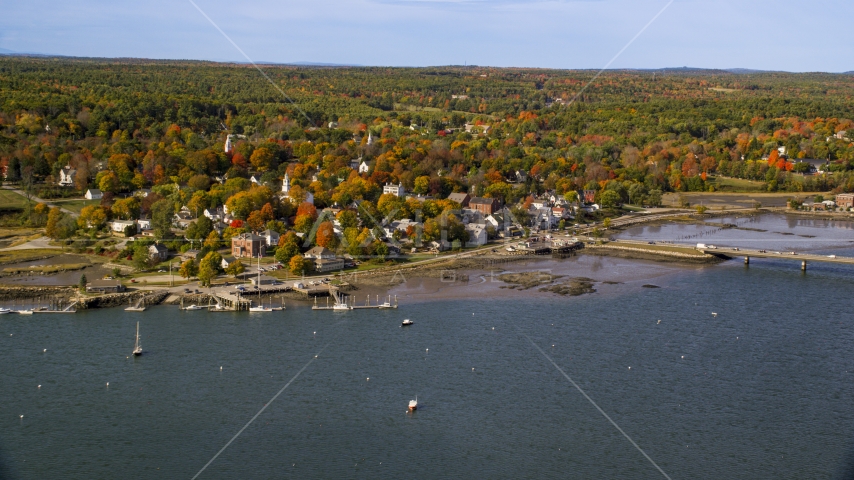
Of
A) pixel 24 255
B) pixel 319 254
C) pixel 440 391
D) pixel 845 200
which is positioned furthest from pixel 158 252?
pixel 845 200

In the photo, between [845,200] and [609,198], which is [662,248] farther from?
[845,200]

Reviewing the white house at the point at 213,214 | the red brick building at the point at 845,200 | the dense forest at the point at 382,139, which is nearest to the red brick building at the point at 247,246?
the white house at the point at 213,214

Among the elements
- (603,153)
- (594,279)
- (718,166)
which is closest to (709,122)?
(718,166)

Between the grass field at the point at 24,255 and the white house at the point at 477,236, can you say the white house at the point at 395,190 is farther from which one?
the grass field at the point at 24,255

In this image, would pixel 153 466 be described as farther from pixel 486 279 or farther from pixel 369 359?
pixel 486 279

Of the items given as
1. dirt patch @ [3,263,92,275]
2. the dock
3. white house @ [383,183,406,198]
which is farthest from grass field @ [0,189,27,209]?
the dock

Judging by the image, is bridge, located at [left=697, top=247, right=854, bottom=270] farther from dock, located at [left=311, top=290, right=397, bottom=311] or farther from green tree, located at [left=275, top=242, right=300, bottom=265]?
green tree, located at [left=275, top=242, right=300, bottom=265]

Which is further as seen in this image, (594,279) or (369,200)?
(369,200)
